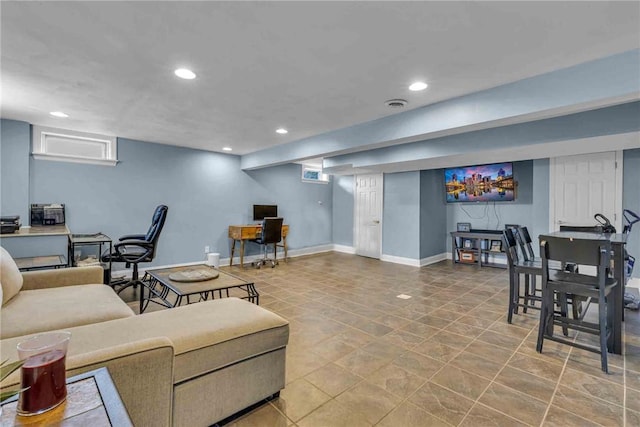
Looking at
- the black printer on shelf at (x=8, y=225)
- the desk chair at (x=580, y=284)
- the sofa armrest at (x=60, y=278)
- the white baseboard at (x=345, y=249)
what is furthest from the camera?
the white baseboard at (x=345, y=249)

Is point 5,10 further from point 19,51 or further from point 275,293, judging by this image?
point 275,293

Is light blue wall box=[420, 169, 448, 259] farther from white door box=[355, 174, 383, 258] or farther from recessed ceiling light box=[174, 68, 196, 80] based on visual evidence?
recessed ceiling light box=[174, 68, 196, 80]

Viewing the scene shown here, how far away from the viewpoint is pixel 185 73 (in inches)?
98.0

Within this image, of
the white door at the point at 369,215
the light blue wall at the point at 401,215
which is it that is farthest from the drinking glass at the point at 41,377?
the white door at the point at 369,215

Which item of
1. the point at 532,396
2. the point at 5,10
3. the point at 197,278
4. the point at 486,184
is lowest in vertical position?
the point at 532,396

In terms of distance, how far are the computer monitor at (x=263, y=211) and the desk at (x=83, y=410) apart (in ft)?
18.4

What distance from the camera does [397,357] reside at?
2455 mm

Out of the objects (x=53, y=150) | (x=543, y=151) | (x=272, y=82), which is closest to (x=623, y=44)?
(x=543, y=151)

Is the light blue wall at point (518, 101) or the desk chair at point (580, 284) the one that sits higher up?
the light blue wall at point (518, 101)

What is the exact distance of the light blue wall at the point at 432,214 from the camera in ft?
20.4

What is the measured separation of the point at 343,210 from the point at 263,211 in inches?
90.3

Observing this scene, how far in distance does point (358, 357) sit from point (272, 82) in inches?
96.0

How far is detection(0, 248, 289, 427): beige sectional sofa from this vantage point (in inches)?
47.8

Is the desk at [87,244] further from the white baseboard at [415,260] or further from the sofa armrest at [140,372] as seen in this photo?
the white baseboard at [415,260]
